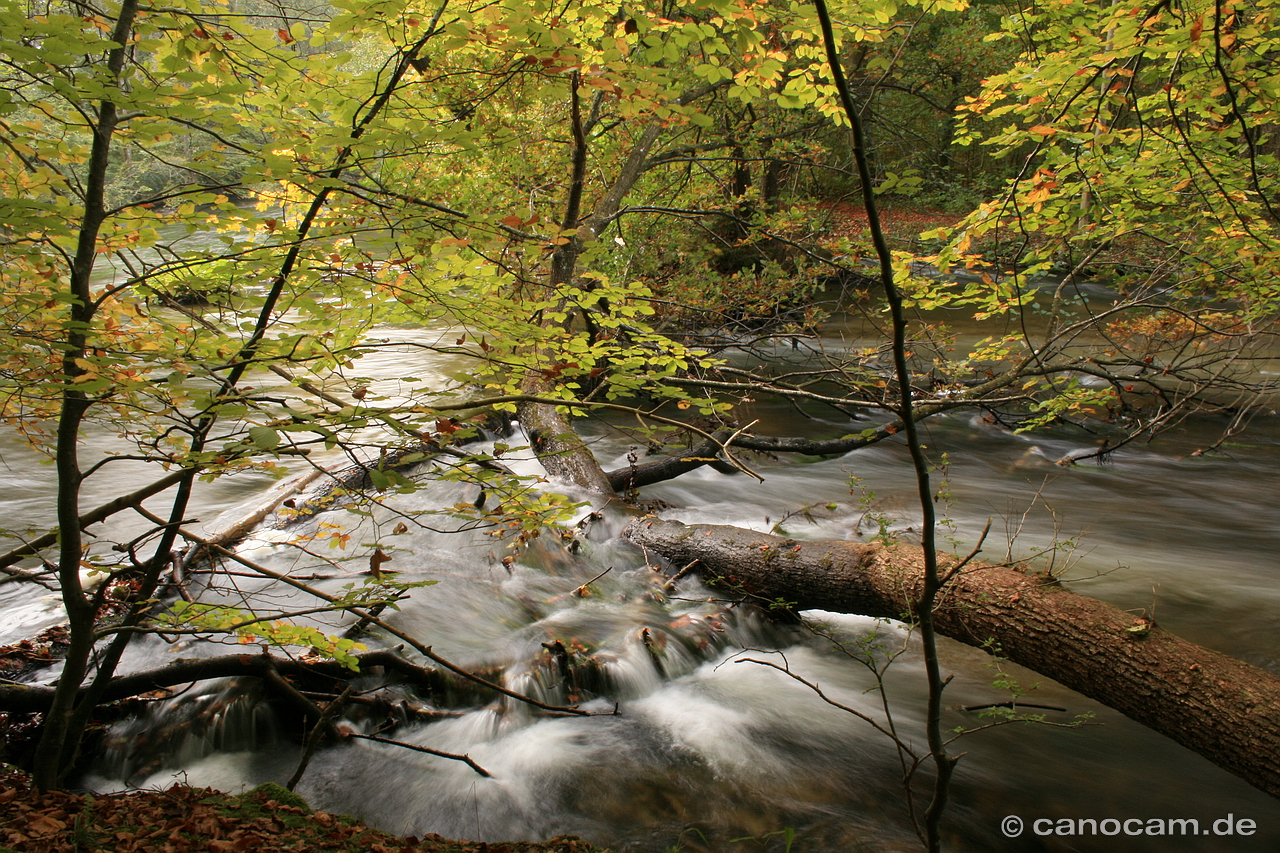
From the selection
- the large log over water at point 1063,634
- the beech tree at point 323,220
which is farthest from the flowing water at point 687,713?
the beech tree at point 323,220

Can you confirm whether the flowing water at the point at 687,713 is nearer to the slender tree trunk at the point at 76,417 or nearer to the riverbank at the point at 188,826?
the riverbank at the point at 188,826

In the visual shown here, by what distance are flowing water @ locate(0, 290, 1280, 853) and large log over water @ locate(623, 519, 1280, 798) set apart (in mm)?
356

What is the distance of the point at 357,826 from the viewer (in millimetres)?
2771

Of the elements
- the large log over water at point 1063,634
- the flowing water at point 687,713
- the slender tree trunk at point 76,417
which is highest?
the slender tree trunk at point 76,417

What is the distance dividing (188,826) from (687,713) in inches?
108

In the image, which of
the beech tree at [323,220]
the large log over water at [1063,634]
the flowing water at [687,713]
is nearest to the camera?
the beech tree at [323,220]

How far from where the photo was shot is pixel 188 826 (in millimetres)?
2373

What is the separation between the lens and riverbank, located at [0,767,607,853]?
2.18 meters

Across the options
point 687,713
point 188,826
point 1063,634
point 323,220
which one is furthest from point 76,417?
point 1063,634

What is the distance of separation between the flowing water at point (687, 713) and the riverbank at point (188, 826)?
29.2 inches

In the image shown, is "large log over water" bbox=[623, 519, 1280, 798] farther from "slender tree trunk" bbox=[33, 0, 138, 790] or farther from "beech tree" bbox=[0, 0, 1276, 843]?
"slender tree trunk" bbox=[33, 0, 138, 790]

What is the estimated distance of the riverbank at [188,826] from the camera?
2.18m

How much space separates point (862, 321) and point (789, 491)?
814 cm

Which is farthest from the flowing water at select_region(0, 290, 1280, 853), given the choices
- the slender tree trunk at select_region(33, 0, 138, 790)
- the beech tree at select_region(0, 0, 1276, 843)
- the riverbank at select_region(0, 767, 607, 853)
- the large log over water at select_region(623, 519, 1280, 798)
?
the slender tree trunk at select_region(33, 0, 138, 790)
